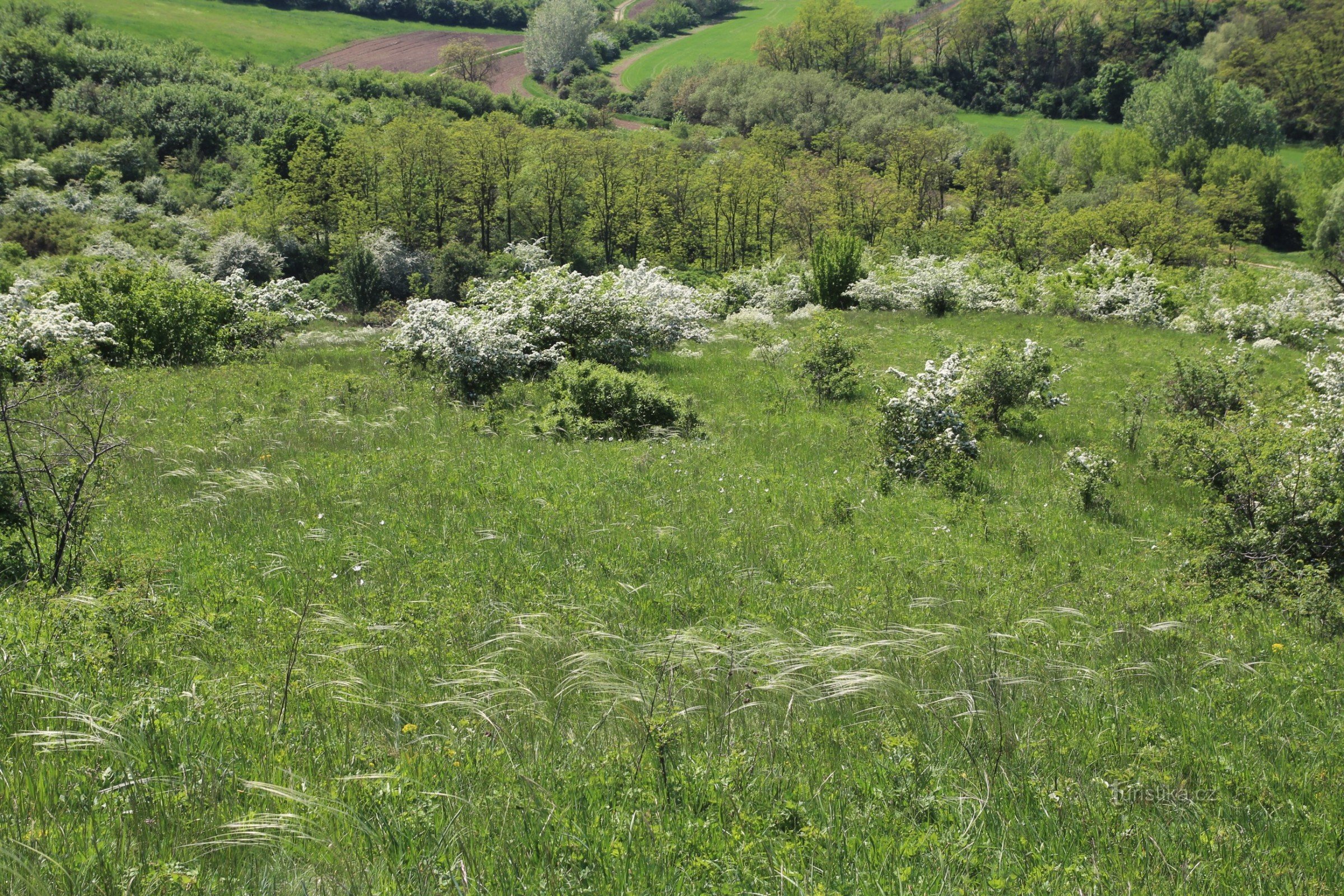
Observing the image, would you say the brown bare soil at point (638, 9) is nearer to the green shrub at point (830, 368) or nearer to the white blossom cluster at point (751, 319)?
the white blossom cluster at point (751, 319)

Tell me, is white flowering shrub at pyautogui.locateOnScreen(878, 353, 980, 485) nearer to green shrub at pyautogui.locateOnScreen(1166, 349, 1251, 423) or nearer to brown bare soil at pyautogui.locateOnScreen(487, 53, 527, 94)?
green shrub at pyautogui.locateOnScreen(1166, 349, 1251, 423)

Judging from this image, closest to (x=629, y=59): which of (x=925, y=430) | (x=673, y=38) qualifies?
(x=673, y=38)

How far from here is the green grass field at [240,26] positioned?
295 ft

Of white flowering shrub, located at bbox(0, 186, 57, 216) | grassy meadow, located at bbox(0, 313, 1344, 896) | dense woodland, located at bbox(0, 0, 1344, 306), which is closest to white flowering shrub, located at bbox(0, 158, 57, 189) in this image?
dense woodland, located at bbox(0, 0, 1344, 306)

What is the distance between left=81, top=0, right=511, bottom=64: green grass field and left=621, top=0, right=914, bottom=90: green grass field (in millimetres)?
41392

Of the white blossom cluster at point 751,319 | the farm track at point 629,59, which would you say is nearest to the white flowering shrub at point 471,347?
the white blossom cluster at point 751,319

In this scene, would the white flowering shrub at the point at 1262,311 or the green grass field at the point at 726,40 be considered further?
the green grass field at the point at 726,40

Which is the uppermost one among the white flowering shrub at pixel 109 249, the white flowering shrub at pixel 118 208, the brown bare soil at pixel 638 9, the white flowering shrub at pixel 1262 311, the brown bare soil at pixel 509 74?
the brown bare soil at pixel 638 9

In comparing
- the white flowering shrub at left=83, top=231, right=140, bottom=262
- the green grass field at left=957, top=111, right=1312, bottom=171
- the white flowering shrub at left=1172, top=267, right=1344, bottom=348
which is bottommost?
the white flowering shrub at left=1172, top=267, right=1344, bottom=348

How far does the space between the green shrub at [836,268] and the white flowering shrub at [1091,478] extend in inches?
737

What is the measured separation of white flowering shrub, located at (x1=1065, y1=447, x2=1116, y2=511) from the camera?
31.3 ft

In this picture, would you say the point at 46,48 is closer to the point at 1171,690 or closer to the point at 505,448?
the point at 505,448

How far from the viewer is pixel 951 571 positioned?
690cm

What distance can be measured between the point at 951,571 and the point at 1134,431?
7.42m
